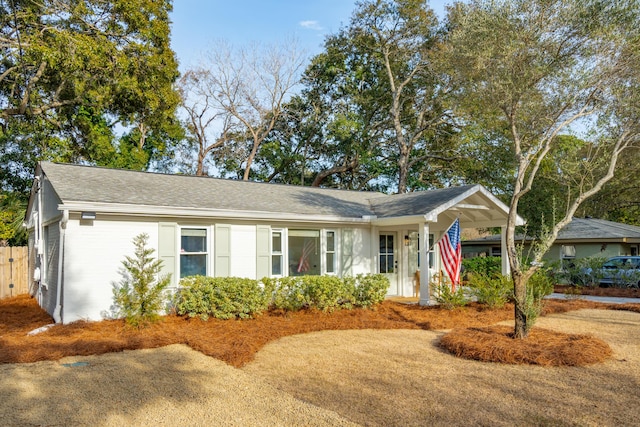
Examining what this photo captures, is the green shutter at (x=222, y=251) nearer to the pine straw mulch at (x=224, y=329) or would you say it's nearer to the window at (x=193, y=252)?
the window at (x=193, y=252)

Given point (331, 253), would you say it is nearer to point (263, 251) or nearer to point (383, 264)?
point (383, 264)

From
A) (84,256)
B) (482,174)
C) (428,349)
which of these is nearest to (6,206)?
(84,256)

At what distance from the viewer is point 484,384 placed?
601 cm

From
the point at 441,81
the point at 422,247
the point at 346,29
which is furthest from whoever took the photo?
the point at 346,29

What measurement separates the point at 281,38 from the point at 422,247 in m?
20.0

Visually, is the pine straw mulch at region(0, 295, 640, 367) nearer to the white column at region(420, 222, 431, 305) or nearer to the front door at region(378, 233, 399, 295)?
the white column at region(420, 222, 431, 305)

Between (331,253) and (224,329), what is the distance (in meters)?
4.90

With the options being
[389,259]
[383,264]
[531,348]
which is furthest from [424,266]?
[531,348]

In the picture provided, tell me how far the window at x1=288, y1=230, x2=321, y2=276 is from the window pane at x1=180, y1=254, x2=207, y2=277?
7.99 feet

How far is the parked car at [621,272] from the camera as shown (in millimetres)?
18183

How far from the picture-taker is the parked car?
59.7 ft

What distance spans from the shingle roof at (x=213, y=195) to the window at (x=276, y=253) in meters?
0.64

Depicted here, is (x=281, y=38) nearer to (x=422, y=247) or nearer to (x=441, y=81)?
(x=441, y=81)

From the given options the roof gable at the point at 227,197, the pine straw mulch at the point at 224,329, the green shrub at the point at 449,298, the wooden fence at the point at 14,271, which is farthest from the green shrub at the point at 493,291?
the wooden fence at the point at 14,271
